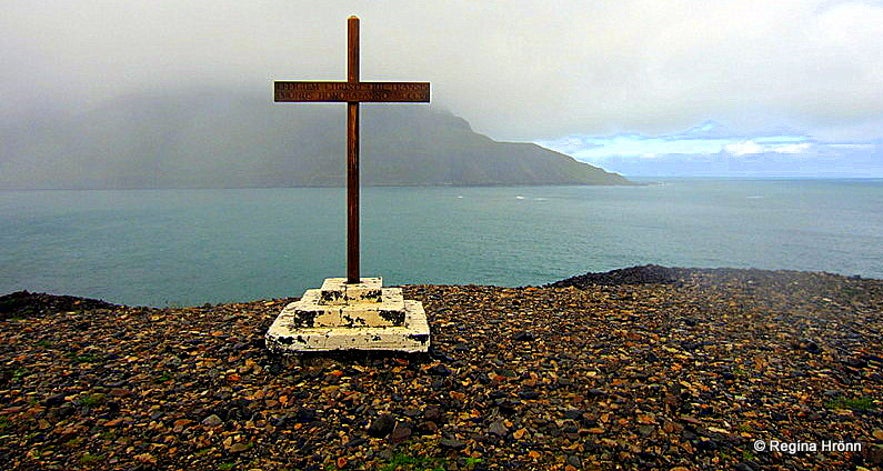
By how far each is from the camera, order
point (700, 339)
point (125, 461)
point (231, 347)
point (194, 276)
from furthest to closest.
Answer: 1. point (194, 276)
2. point (700, 339)
3. point (231, 347)
4. point (125, 461)

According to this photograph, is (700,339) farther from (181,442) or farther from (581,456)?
(181,442)

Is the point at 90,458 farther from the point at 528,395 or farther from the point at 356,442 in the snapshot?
the point at 528,395

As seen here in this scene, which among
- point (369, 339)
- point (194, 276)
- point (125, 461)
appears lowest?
point (194, 276)

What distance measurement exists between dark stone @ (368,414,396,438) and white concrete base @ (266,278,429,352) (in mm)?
1385

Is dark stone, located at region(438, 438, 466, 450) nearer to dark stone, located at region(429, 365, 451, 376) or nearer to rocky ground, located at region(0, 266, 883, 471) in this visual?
rocky ground, located at region(0, 266, 883, 471)

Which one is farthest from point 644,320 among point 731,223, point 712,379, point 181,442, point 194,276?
point 731,223

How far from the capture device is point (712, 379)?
5.72 m

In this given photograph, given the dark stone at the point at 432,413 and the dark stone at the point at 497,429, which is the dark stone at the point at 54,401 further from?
the dark stone at the point at 497,429

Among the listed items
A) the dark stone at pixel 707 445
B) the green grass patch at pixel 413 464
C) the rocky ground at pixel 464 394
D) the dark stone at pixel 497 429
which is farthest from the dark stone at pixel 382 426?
the dark stone at pixel 707 445

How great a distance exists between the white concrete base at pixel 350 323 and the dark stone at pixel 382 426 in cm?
138

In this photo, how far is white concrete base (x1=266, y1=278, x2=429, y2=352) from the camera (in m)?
6.05

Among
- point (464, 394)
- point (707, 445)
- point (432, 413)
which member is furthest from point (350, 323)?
point (707, 445)

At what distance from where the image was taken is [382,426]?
15.1ft

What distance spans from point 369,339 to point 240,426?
1.81 meters
